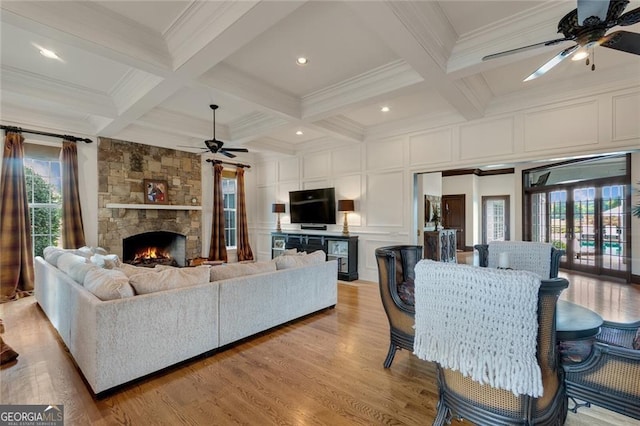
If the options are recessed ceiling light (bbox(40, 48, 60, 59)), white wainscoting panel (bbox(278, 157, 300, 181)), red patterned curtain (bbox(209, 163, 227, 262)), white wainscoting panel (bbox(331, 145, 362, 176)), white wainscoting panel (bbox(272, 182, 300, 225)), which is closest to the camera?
recessed ceiling light (bbox(40, 48, 60, 59))

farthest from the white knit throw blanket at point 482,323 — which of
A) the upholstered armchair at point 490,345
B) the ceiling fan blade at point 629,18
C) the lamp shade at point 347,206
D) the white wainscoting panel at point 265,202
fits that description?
the white wainscoting panel at point 265,202

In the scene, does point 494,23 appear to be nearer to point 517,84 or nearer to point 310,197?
point 517,84

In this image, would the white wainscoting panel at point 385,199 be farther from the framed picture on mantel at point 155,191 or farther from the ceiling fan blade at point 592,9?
the framed picture on mantel at point 155,191

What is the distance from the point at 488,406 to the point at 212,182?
705 cm

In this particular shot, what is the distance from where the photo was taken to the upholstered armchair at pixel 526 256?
2859 millimetres

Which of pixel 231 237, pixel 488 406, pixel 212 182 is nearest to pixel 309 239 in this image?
pixel 231 237

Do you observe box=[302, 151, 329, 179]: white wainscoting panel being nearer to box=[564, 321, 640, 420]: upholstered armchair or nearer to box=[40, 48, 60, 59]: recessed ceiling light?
box=[40, 48, 60, 59]: recessed ceiling light

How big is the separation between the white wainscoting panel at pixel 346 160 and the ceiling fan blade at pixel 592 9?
4468mm

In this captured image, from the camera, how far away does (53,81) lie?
3.92 metres

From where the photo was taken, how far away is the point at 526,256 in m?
2.98

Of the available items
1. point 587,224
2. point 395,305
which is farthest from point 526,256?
point 587,224

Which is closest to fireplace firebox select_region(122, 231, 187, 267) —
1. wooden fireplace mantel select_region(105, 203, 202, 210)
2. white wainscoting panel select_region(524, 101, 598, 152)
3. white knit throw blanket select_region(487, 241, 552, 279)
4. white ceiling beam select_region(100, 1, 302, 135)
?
wooden fireplace mantel select_region(105, 203, 202, 210)

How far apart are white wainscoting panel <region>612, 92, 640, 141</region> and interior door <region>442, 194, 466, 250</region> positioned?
6.52 metres

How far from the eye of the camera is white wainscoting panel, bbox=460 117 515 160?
4414mm
